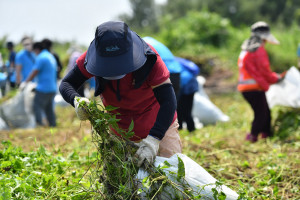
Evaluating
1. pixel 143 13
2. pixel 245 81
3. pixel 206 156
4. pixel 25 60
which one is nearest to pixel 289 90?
pixel 245 81

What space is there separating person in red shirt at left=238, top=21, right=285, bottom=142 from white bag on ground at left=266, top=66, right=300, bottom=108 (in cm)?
21

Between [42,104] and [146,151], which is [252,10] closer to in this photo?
[42,104]

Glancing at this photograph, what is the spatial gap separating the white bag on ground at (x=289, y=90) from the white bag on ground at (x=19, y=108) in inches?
142

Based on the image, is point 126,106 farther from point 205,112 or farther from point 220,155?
point 205,112

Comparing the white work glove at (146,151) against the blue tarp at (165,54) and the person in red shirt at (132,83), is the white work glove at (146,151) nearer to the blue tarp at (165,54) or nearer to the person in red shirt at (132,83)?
the person in red shirt at (132,83)

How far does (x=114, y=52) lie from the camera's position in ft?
6.31

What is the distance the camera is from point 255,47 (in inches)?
173

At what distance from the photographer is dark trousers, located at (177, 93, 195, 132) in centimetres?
480

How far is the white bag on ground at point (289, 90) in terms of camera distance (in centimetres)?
466

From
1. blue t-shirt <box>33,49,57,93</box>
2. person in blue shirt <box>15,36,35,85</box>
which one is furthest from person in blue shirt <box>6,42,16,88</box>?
blue t-shirt <box>33,49,57,93</box>

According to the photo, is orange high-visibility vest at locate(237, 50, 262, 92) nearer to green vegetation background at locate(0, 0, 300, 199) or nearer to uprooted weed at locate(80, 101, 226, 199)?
green vegetation background at locate(0, 0, 300, 199)

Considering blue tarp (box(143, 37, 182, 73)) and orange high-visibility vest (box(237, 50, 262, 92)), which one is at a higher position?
blue tarp (box(143, 37, 182, 73))

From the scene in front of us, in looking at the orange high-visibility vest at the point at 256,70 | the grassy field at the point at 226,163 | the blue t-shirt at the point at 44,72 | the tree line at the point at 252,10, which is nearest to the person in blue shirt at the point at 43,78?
the blue t-shirt at the point at 44,72

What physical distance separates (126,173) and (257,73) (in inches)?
113
